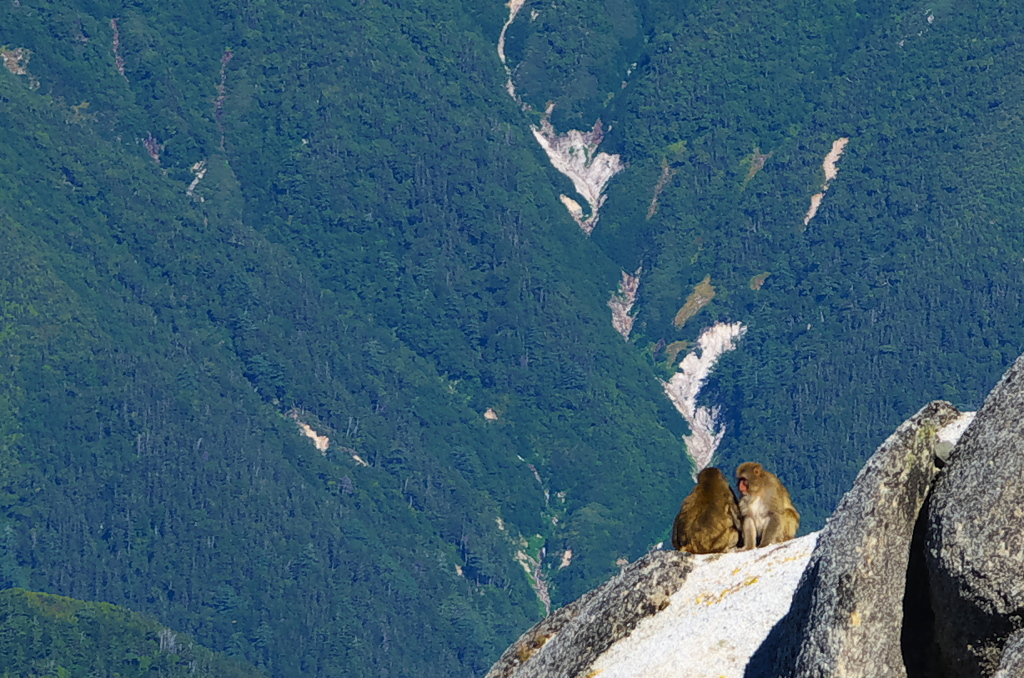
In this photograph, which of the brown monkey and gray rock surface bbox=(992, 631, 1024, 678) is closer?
gray rock surface bbox=(992, 631, 1024, 678)

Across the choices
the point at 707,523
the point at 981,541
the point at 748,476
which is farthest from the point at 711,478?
the point at 981,541

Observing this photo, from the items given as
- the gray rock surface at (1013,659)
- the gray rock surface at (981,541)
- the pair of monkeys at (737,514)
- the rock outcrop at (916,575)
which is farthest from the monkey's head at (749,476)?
the gray rock surface at (1013,659)

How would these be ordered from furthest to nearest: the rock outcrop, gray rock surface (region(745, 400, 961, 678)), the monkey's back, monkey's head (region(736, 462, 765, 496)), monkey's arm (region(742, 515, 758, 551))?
monkey's arm (region(742, 515, 758, 551)), the monkey's back, monkey's head (region(736, 462, 765, 496)), gray rock surface (region(745, 400, 961, 678)), the rock outcrop

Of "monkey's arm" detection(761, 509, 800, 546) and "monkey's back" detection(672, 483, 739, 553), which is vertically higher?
"monkey's arm" detection(761, 509, 800, 546)

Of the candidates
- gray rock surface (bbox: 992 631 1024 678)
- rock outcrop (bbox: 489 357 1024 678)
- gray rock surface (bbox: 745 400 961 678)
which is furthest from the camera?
gray rock surface (bbox: 745 400 961 678)

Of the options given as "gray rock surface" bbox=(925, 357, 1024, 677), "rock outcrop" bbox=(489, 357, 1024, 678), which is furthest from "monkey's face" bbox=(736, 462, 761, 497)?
"gray rock surface" bbox=(925, 357, 1024, 677)

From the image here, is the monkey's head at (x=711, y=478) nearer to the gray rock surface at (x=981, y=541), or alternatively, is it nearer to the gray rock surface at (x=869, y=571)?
the gray rock surface at (x=869, y=571)

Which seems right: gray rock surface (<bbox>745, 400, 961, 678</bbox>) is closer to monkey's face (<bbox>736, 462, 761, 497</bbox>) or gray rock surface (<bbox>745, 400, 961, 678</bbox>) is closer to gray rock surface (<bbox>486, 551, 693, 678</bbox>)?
monkey's face (<bbox>736, 462, 761, 497</bbox>)

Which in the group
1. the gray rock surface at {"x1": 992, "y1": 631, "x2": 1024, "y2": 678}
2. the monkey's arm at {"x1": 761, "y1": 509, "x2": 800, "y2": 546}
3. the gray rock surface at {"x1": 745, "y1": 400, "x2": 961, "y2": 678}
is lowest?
the monkey's arm at {"x1": 761, "y1": 509, "x2": 800, "y2": 546}
